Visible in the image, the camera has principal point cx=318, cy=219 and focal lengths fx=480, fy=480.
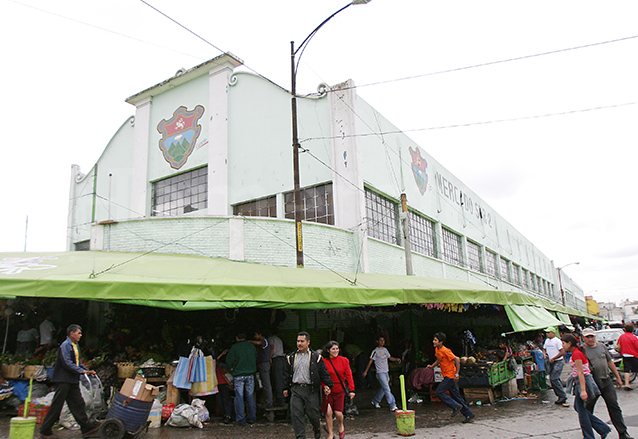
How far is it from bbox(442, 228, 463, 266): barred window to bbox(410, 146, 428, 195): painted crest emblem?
3281 millimetres

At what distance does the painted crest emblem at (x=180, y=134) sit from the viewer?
17.7m

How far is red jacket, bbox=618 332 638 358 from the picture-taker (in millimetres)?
12209

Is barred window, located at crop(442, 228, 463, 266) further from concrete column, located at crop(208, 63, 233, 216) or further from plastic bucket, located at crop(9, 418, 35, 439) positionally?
plastic bucket, located at crop(9, 418, 35, 439)

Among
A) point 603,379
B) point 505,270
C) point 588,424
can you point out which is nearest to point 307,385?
point 588,424

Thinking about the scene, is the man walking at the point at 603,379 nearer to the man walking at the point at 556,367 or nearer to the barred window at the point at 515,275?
the man walking at the point at 556,367

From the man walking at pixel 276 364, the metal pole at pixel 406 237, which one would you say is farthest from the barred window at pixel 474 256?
the man walking at pixel 276 364

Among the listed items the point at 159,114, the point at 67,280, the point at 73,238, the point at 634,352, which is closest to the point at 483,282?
the point at 634,352

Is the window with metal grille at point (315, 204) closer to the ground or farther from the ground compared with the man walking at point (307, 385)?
farther from the ground

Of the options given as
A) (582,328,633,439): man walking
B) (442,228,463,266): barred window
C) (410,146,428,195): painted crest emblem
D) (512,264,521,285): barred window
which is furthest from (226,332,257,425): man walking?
(512,264,521,285): barred window

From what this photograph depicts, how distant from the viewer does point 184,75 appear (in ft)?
59.0

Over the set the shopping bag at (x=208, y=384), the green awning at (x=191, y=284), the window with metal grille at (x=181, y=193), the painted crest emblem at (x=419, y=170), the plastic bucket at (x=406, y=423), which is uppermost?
the painted crest emblem at (x=419, y=170)

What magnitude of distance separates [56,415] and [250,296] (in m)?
3.40

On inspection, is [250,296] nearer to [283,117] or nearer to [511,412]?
[511,412]

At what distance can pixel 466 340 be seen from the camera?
42.0 feet
